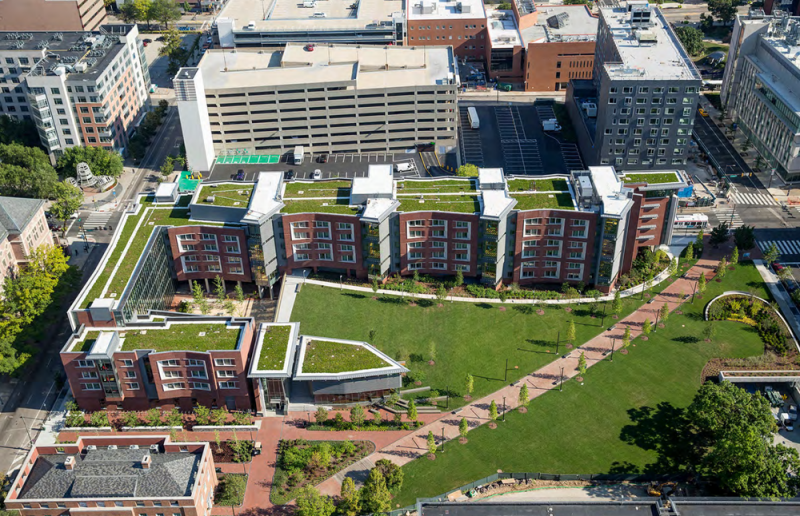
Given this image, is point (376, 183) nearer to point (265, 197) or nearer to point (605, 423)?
point (265, 197)

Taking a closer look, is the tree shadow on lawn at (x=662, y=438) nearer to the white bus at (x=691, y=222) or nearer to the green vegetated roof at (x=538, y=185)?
the green vegetated roof at (x=538, y=185)

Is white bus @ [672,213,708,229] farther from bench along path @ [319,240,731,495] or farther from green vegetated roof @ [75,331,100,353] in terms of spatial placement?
green vegetated roof @ [75,331,100,353]

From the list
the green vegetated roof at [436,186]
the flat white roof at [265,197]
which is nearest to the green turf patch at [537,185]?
the green vegetated roof at [436,186]

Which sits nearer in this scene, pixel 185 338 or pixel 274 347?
pixel 185 338

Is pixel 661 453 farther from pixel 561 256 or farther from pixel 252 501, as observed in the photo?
pixel 252 501

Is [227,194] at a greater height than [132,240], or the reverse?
[227,194]

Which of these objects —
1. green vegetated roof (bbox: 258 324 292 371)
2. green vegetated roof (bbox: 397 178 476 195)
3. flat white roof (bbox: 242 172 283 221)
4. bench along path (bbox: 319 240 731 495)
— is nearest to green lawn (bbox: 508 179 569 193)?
green vegetated roof (bbox: 397 178 476 195)

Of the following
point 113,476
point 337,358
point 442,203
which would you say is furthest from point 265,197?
point 113,476
